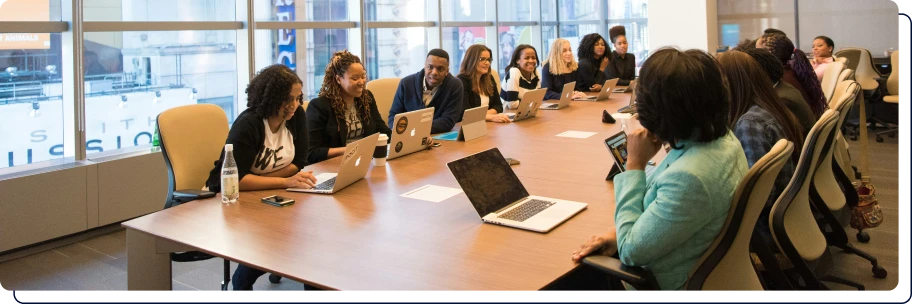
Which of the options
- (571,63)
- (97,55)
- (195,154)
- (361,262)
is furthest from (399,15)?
(361,262)

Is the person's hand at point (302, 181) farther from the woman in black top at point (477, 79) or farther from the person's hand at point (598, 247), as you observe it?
the woman in black top at point (477, 79)

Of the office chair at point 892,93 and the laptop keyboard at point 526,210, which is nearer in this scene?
the laptop keyboard at point 526,210

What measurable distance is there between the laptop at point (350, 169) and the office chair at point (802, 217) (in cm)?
144

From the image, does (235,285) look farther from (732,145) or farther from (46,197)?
(732,145)

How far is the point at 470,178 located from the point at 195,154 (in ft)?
4.64

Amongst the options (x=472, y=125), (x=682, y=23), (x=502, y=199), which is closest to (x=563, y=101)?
(x=472, y=125)

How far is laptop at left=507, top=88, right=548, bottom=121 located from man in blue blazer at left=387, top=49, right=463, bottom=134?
15.6 inches

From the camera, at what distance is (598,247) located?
2.04m

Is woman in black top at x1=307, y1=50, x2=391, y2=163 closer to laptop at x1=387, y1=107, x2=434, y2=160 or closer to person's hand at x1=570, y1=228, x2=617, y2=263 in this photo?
laptop at x1=387, y1=107, x2=434, y2=160

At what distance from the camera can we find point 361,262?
6.81 feet

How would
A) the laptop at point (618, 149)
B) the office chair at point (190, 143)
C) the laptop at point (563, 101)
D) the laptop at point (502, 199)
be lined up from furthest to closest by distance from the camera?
the laptop at point (563, 101) < the office chair at point (190, 143) < the laptop at point (618, 149) < the laptop at point (502, 199)

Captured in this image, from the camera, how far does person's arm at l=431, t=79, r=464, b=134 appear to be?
457 cm

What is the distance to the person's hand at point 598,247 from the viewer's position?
2.03 m

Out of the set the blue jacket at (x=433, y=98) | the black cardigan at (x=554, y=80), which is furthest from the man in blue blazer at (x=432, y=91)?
the black cardigan at (x=554, y=80)
